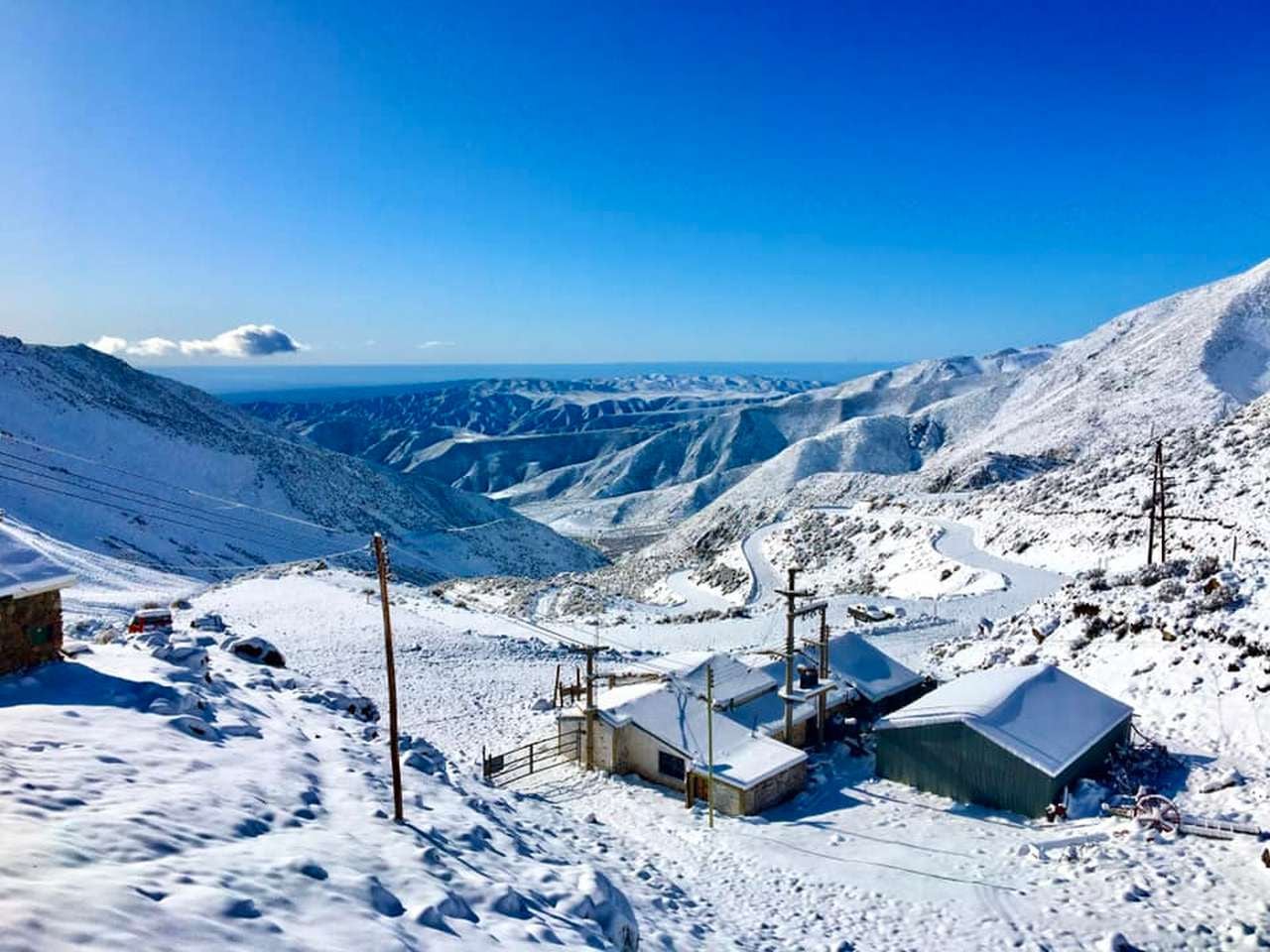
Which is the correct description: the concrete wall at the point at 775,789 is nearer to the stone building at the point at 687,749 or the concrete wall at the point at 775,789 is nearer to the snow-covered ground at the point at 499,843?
the stone building at the point at 687,749

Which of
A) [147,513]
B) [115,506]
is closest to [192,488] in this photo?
[147,513]

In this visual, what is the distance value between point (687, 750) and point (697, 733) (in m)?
0.75

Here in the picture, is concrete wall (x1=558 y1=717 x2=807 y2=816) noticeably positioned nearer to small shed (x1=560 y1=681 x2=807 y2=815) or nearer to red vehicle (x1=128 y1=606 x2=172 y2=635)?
small shed (x1=560 y1=681 x2=807 y2=815)

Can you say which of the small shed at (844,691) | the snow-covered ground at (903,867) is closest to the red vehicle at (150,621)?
the snow-covered ground at (903,867)

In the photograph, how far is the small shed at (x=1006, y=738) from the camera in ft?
66.4

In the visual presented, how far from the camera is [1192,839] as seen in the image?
17.2 metres

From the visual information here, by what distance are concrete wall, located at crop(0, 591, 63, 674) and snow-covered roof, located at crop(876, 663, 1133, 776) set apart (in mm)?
20924

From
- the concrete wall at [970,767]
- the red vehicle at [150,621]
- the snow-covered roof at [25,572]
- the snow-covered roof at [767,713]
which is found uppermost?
the snow-covered roof at [25,572]

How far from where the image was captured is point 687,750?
23297 millimetres

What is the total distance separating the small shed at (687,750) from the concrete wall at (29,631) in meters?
14.1

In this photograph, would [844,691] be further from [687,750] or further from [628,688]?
[687,750]

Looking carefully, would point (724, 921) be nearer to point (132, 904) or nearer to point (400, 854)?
point (400, 854)

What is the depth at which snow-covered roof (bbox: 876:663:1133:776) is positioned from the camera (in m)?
20.5

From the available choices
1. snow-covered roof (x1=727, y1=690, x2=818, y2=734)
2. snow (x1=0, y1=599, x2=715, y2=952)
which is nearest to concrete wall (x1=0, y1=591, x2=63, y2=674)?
snow (x1=0, y1=599, x2=715, y2=952)
